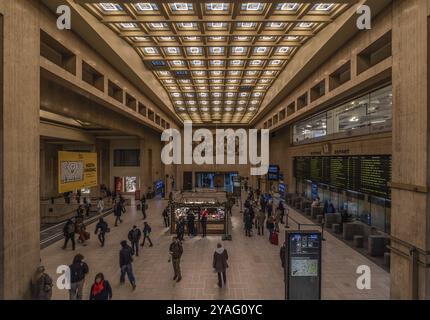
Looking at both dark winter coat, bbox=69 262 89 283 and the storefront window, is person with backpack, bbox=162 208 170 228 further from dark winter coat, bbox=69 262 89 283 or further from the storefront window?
the storefront window

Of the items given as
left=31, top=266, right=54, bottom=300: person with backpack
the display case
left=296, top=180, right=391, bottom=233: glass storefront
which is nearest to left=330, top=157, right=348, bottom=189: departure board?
left=296, top=180, right=391, bottom=233: glass storefront

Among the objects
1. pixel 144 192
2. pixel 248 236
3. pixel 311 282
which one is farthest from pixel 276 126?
pixel 311 282

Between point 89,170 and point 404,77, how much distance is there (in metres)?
16.7

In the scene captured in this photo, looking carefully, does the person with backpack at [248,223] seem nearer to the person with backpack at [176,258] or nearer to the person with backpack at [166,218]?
the person with backpack at [166,218]

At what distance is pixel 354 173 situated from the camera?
12.4m

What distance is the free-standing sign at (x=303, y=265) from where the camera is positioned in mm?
5977

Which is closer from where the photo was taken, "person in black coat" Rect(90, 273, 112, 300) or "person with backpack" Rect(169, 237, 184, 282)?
"person in black coat" Rect(90, 273, 112, 300)

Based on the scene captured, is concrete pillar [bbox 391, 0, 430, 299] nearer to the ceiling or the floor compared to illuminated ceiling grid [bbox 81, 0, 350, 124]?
nearer to the floor

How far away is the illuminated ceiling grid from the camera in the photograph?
8375 millimetres

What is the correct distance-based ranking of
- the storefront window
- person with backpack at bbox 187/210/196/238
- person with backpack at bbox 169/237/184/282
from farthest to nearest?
the storefront window, person with backpack at bbox 187/210/196/238, person with backpack at bbox 169/237/184/282

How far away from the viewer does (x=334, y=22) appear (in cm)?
876

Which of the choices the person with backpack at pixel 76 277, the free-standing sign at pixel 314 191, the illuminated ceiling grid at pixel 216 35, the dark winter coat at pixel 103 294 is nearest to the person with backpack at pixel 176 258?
the dark winter coat at pixel 103 294

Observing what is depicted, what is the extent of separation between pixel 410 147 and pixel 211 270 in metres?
6.85

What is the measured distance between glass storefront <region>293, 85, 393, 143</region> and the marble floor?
224 inches
